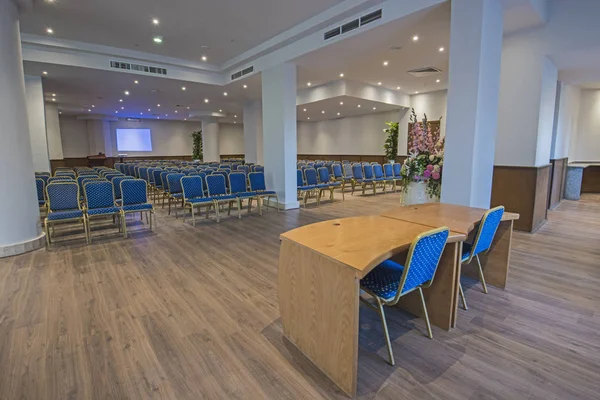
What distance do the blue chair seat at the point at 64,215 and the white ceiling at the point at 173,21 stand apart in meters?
3.75

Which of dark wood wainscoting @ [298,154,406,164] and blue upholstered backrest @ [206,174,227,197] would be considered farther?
dark wood wainscoting @ [298,154,406,164]

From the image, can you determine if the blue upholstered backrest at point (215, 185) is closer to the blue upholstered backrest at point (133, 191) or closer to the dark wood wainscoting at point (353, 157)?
the blue upholstered backrest at point (133, 191)

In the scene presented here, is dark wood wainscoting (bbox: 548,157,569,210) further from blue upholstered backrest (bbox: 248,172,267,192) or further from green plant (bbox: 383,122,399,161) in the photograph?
blue upholstered backrest (bbox: 248,172,267,192)

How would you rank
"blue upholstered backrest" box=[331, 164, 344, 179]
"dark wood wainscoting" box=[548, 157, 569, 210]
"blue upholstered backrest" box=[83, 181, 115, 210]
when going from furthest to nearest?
"blue upholstered backrest" box=[331, 164, 344, 179]
"dark wood wainscoting" box=[548, 157, 569, 210]
"blue upholstered backrest" box=[83, 181, 115, 210]

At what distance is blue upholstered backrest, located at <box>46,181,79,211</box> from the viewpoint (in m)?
4.99

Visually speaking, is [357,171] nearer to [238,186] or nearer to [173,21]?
[238,186]

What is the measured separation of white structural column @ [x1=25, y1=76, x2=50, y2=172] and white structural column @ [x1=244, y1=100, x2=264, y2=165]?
6639mm

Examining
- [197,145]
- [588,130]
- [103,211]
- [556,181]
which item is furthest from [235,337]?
[197,145]

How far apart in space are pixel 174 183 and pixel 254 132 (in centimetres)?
638

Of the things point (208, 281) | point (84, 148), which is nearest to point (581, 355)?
point (208, 281)

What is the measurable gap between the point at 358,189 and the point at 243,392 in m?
10.0

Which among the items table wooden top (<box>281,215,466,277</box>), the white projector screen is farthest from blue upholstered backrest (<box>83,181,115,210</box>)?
the white projector screen

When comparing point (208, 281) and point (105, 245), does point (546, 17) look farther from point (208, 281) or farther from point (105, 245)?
point (105, 245)

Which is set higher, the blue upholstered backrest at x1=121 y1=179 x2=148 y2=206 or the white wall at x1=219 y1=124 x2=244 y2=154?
the white wall at x1=219 y1=124 x2=244 y2=154
